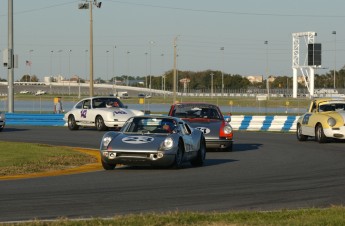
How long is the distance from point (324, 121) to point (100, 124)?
37.7ft

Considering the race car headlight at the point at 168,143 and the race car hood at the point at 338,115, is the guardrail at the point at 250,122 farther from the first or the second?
the race car headlight at the point at 168,143

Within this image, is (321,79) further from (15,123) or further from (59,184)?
(59,184)

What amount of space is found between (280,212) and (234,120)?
Answer: 29164mm

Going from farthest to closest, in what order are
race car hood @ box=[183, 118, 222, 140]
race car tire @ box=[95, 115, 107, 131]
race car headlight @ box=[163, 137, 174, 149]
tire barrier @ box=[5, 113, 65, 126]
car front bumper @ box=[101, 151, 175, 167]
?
tire barrier @ box=[5, 113, 65, 126], race car tire @ box=[95, 115, 107, 131], race car hood @ box=[183, 118, 222, 140], race car headlight @ box=[163, 137, 174, 149], car front bumper @ box=[101, 151, 175, 167]

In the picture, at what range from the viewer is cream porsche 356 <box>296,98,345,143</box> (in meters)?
26.9

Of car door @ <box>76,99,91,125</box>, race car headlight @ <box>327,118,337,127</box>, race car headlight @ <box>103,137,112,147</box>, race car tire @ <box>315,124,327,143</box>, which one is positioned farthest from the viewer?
car door @ <box>76,99,91,125</box>

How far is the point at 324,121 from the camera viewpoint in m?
27.1

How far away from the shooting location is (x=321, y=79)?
538 feet

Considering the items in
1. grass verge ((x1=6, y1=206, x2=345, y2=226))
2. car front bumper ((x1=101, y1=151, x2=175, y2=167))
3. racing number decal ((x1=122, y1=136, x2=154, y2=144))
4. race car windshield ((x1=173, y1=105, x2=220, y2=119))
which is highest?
race car windshield ((x1=173, y1=105, x2=220, y2=119))

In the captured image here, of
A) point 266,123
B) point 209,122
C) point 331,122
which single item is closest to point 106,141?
point 209,122

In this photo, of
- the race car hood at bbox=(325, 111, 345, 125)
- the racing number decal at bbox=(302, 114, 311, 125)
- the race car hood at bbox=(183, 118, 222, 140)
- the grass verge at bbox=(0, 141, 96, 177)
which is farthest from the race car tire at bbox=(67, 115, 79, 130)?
the race car hood at bbox=(183, 118, 222, 140)

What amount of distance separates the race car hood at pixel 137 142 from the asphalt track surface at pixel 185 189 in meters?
0.49

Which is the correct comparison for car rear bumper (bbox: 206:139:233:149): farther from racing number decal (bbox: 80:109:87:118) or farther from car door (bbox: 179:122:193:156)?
racing number decal (bbox: 80:109:87:118)

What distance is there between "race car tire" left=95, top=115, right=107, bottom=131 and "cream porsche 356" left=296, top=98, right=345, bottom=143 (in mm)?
9399
